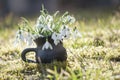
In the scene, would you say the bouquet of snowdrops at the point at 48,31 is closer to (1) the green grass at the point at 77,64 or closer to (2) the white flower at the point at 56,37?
(2) the white flower at the point at 56,37

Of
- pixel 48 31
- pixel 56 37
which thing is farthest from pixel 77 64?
pixel 48 31

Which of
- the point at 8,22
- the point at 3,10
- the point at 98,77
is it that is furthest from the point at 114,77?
the point at 3,10

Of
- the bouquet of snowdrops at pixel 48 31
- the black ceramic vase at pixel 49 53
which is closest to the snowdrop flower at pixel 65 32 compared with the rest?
the bouquet of snowdrops at pixel 48 31

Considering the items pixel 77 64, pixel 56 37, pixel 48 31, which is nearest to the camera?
pixel 77 64

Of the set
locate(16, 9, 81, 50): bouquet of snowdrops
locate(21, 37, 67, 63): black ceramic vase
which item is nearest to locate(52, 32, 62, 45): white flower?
locate(16, 9, 81, 50): bouquet of snowdrops

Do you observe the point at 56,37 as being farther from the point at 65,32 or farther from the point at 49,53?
the point at 49,53

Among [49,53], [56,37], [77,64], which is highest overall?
[56,37]

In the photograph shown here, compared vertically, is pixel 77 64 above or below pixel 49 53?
below

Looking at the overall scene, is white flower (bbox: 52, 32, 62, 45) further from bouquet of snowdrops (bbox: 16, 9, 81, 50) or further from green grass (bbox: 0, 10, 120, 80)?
green grass (bbox: 0, 10, 120, 80)

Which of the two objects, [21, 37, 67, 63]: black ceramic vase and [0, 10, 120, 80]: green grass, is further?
[21, 37, 67, 63]: black ceramic vase

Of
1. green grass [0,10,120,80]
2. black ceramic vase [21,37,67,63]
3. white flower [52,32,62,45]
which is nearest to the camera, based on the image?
green grass [0,10,120,80]

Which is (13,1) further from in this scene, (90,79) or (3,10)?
(90,79)

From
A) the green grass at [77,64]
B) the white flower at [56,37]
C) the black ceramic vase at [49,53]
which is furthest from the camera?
the black ceramic vase at [49,53]

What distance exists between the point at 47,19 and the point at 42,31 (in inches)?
7.3
